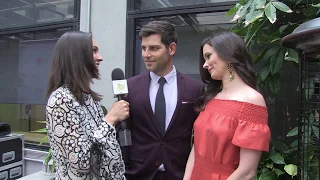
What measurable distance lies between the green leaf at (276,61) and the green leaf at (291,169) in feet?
2.23

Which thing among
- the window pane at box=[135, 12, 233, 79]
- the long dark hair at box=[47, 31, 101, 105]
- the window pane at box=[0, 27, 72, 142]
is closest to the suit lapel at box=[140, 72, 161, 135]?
the long dark hair at box=[47, 31, 101, 105]

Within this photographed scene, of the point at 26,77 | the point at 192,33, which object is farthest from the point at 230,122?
the point at 26,77

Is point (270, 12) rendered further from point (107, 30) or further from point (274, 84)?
point (107, 30)

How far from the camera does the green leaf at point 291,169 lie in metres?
1.92

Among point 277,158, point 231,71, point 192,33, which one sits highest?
point 192,33

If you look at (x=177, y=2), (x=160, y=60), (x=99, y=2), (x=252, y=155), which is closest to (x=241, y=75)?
(x=252, y=155)

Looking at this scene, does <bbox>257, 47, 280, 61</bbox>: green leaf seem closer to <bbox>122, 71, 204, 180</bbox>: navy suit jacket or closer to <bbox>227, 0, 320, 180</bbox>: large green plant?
<bbox>227, 0, 320, 180</bbox>: large green plant

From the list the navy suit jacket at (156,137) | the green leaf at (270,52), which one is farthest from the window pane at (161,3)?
the navy suit jacket at (156,137)

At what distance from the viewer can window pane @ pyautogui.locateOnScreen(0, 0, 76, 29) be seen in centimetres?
393

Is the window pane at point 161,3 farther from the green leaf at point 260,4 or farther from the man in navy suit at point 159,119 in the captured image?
the man in navy suit at point 159,119

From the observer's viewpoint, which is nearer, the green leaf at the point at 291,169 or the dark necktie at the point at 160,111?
the dark necktie at the point at 160,111

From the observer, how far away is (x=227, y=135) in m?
1.37

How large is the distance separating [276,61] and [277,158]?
725 millimetres

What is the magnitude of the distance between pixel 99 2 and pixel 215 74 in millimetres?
2541
